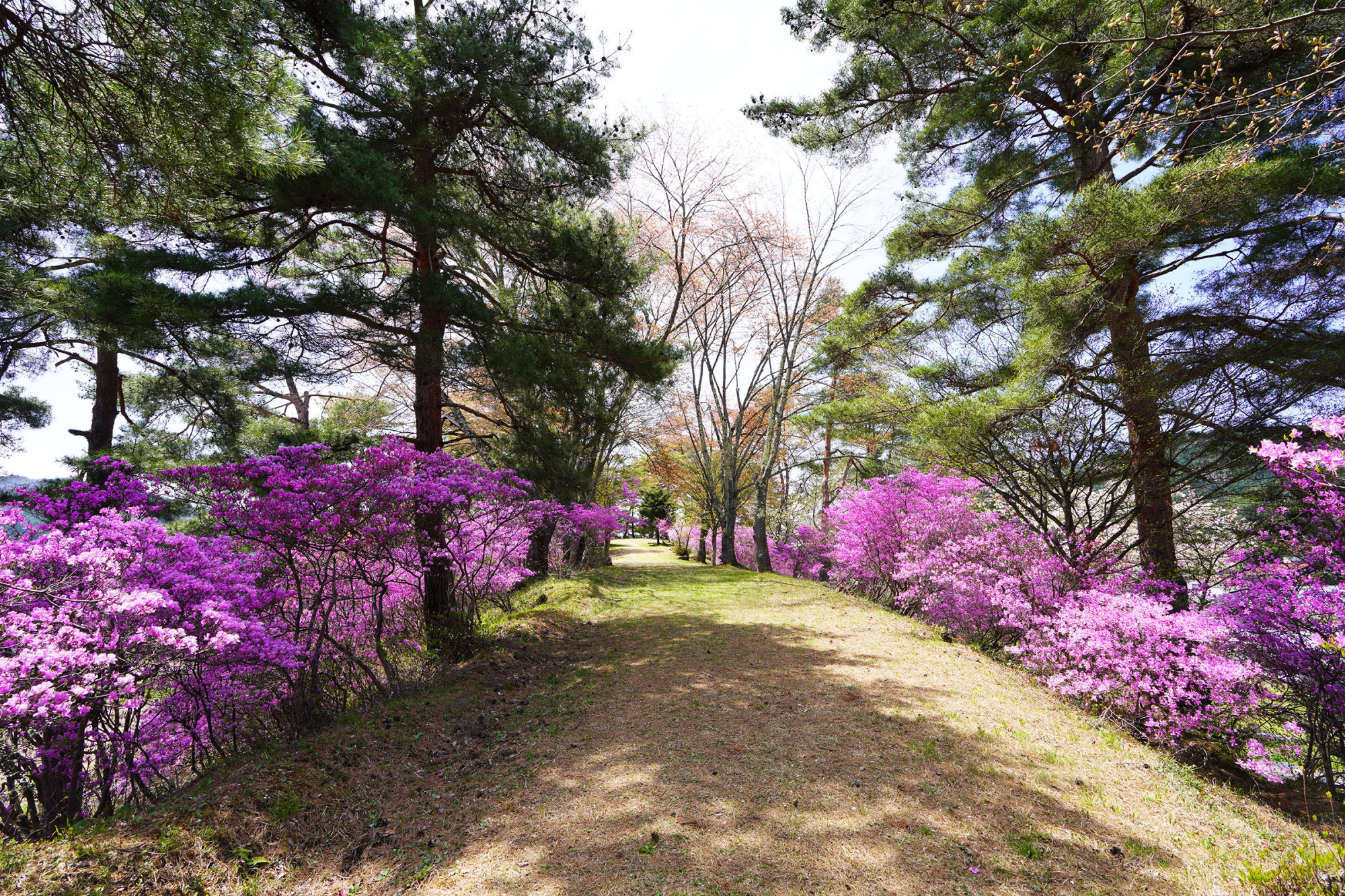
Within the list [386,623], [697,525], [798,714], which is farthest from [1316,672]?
[697,525]

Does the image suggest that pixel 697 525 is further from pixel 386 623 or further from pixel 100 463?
pixel 100 463

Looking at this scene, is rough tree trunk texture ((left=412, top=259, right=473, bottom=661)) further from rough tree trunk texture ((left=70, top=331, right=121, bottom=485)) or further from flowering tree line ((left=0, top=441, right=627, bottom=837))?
rough tree trunk texture ((left=70, top=331, right=121, bottom=485))

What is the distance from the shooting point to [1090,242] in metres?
4.75

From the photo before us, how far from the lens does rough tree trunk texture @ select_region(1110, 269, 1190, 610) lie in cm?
535

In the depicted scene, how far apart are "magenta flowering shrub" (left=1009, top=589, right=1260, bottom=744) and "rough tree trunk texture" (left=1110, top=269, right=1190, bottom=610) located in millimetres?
1087

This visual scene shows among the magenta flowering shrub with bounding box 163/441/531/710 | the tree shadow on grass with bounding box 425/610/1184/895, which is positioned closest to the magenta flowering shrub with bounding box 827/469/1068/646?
the tree shadow on grass with bounding box 425/610/1184/895

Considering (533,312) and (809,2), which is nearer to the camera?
(809,2)

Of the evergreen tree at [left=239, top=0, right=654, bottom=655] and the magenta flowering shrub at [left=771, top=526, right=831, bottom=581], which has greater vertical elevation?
the evergreen tree at [left=239, top=0, right=654, bottom=655]

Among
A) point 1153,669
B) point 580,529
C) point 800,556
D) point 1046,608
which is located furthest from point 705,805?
point 800,556

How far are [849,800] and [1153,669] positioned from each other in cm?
312

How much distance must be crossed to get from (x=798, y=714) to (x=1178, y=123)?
4.85 m

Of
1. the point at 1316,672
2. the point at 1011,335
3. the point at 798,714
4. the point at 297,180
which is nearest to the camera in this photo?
the point at 1316,672

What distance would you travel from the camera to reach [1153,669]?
400cm

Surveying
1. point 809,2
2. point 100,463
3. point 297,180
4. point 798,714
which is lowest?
point 798,714
